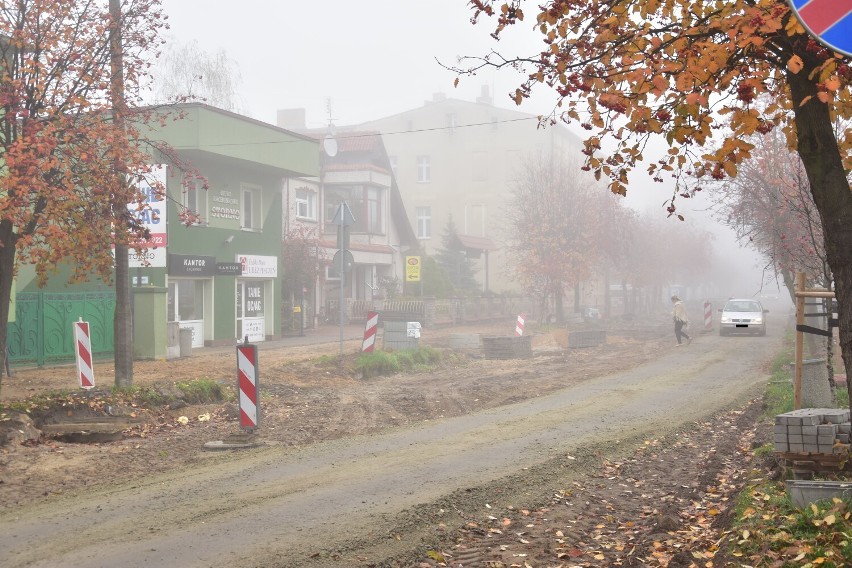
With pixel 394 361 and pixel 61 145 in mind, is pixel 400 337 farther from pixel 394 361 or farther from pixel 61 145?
pixel 61 145

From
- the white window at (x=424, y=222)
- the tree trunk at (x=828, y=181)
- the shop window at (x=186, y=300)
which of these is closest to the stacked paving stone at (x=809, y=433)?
the tree trunk at (x=828, y=181)

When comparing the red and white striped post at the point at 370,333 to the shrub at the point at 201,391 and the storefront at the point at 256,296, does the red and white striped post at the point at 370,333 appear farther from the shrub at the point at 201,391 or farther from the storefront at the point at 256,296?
the storefront at the point at 256,296

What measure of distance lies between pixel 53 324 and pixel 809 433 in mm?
18393

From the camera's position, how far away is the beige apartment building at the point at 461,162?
2862 inches

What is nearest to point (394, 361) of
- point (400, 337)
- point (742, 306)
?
point (400, 337)

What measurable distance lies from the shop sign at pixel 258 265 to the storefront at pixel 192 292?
4.94 ft

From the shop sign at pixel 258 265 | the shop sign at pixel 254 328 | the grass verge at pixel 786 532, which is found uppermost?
the shop sign at pixel 258 265

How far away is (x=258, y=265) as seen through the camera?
105 ft

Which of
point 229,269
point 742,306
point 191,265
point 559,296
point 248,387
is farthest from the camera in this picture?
point 559,296

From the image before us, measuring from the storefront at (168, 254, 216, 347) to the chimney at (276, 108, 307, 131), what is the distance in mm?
37974

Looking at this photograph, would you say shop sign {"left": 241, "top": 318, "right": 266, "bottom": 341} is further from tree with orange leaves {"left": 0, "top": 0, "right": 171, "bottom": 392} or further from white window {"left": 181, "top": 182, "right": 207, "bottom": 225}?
tree with orange leaves {"left": 0, "top": 0, "right": 171, "bottom": 392}

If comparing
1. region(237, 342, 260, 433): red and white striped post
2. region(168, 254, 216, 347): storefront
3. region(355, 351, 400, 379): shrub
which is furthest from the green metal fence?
region(237, 342, 260, 433): red and white striped post

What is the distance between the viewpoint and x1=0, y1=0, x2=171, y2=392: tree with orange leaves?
40.9 ft

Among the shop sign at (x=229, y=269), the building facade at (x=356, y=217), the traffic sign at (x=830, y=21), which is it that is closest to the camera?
the traffic sign at (x=830, y=21)
